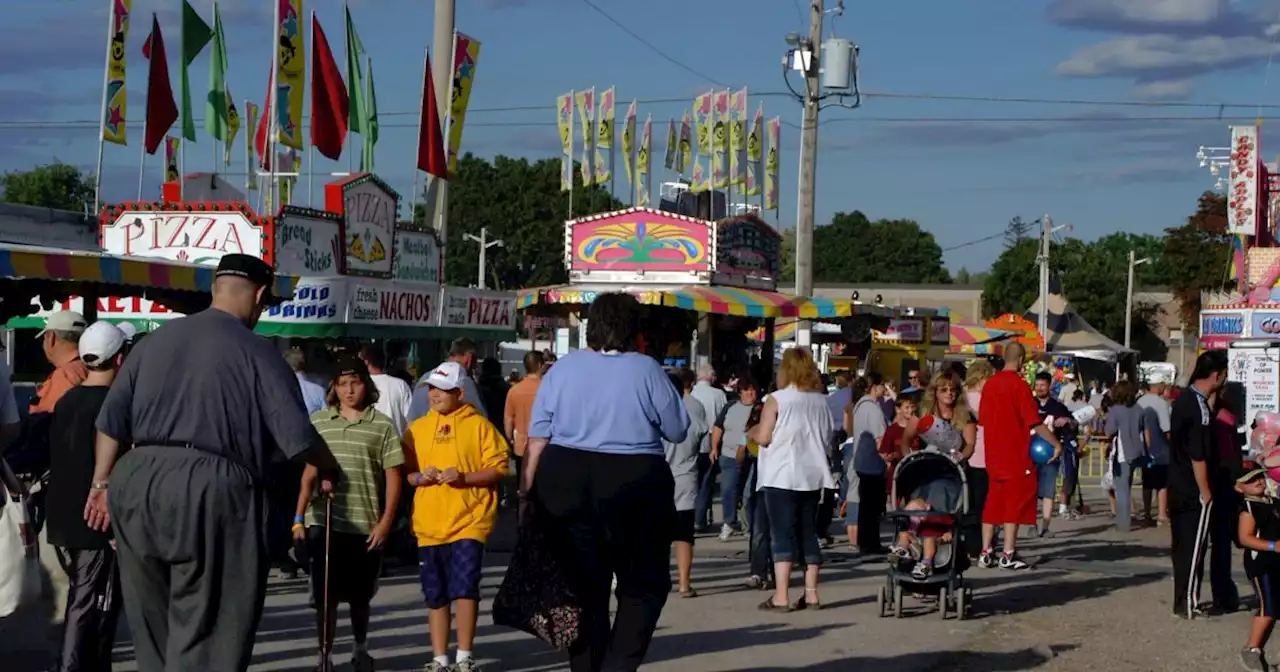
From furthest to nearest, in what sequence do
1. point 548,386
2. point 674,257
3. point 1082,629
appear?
point 674,257 → point 1082,629 → point 548,386

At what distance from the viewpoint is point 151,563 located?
5730mm

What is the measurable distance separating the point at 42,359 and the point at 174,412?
56.6 feet

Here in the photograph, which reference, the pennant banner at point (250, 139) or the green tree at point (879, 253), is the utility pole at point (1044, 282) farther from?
the green tree at point (879, 253)

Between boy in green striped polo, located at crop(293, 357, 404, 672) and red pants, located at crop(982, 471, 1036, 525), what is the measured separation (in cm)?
742

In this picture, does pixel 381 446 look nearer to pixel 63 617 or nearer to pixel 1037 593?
pixel 63 617

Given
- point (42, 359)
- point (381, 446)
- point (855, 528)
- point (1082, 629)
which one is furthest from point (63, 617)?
point (42, 359)

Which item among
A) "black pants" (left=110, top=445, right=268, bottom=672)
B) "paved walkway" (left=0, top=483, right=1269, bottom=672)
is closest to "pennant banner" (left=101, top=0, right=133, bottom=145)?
"paved walkway" (left=0, top=483, right=1269, bottom=672)

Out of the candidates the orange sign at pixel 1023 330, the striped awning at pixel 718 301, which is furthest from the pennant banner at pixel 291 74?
the orange sign at pixel 1023 330

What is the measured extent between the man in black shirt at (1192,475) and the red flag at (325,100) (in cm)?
1663

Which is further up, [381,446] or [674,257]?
[674,257]

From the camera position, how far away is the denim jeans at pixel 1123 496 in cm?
1917

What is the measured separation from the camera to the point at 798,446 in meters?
11.2

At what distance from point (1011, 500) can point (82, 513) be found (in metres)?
8.93

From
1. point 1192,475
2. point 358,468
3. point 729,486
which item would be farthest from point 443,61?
point 358,468
